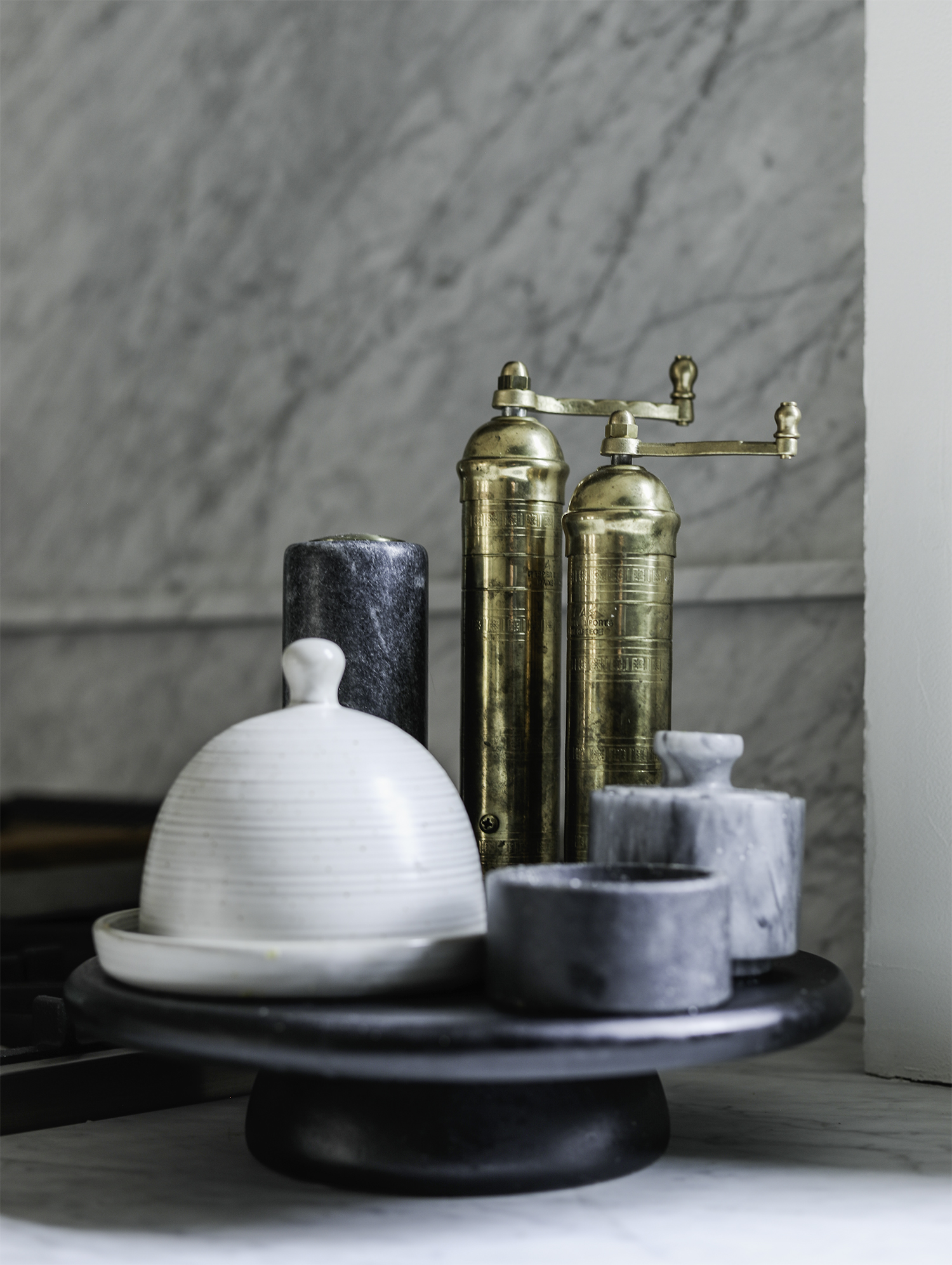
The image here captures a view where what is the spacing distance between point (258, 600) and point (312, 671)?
2.65ft

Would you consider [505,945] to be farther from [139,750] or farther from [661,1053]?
[139,750]

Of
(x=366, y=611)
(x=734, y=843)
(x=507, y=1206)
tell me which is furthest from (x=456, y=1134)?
(x=366, y=611)

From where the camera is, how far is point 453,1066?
1.63 feet

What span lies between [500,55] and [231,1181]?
98 centimetres

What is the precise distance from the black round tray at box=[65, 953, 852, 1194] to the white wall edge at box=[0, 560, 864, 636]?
1.48ft

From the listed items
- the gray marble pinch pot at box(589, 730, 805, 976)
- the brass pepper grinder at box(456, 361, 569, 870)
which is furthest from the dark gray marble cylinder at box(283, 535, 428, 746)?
the gray marble pinch pot at box(589, 730, 805, 976)

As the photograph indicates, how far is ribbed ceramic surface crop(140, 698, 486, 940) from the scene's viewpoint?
0.55m

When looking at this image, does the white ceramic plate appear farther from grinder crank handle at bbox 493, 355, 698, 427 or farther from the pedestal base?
grinder crank handle at bbox 493, 355, 698, 427

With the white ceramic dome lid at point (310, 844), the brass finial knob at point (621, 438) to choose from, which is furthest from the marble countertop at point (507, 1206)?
the brass finial knob at point (621, 438)

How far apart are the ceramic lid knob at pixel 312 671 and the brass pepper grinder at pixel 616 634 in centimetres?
16

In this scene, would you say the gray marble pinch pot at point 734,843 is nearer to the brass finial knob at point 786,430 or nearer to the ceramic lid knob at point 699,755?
the ceramic lid knob at point 699,755

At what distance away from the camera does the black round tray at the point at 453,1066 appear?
0.50 m

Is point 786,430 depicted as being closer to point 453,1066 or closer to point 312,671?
point 312,671

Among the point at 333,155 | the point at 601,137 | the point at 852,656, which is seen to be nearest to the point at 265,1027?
the point at 852,656
